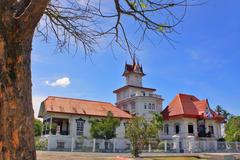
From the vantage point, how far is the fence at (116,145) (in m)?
26.0

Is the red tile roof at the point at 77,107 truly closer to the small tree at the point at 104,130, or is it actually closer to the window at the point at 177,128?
the small tree at the point at 104,130

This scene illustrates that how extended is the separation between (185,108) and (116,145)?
522 inches

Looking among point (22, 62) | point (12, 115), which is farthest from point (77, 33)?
point (12, 115)

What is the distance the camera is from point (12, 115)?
2580 millimetres

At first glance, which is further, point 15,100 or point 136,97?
point 136,97

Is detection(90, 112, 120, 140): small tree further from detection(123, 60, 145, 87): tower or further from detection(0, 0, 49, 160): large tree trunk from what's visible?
detection(0, 0, 49, 160): large tree trunk

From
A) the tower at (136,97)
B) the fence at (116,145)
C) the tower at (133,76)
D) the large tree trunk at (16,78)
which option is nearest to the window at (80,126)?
the fence at (116,145)

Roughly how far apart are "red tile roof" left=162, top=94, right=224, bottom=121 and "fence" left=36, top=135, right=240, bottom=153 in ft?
19.1

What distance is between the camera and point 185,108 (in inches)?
1487

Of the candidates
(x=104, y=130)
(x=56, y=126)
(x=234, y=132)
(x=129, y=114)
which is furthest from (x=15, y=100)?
(x=234, y=132)

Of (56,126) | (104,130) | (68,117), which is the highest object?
(68,117)

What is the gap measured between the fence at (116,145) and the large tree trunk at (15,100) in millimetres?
21554

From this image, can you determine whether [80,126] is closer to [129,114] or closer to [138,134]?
[129,114]

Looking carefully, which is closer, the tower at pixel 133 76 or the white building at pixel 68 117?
the white building at pixel 68 117
